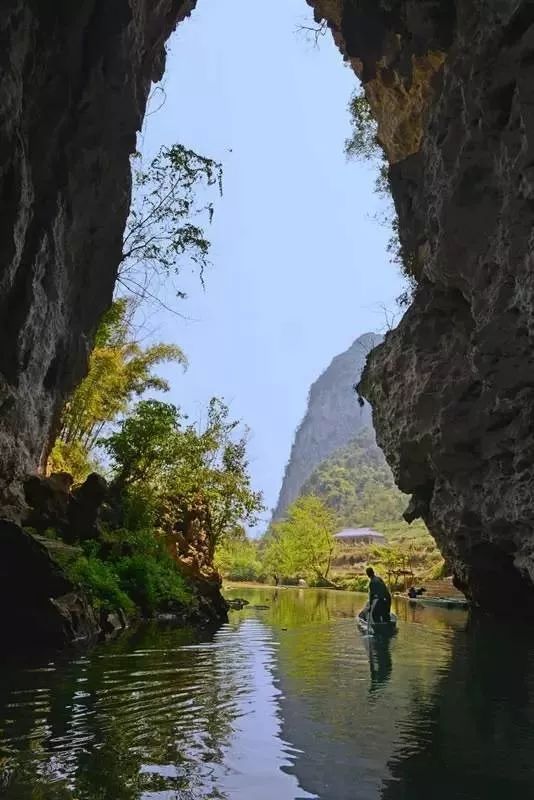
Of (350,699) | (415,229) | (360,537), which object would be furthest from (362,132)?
(360,537)

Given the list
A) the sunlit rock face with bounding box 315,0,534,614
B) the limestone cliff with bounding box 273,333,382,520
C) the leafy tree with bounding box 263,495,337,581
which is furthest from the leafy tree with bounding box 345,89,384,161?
the limestone cliff with bounding box 273,333,382,520

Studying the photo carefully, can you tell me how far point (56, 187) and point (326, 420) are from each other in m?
162

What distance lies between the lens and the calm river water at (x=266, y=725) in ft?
13.8

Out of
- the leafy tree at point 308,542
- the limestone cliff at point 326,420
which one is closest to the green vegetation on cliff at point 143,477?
the leafy tree at point 308,542

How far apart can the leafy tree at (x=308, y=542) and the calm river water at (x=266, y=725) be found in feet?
129

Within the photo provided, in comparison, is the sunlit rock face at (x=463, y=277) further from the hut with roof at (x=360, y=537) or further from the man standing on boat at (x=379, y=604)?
the hut with roof at (x=360, y=537)

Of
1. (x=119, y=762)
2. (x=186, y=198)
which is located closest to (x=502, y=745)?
(x=119, y=762)

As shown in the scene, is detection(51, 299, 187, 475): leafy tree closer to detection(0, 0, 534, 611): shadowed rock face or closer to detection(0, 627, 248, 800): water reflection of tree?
detection(0, 0, 534, 611): shadowed rock face

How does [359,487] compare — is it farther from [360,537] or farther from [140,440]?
[140,440]

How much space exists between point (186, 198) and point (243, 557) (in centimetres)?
4641

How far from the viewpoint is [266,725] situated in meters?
5.83

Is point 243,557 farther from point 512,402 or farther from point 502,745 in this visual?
point 502,745

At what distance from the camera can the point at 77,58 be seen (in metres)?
13.4

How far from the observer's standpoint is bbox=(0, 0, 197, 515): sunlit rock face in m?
10.8
